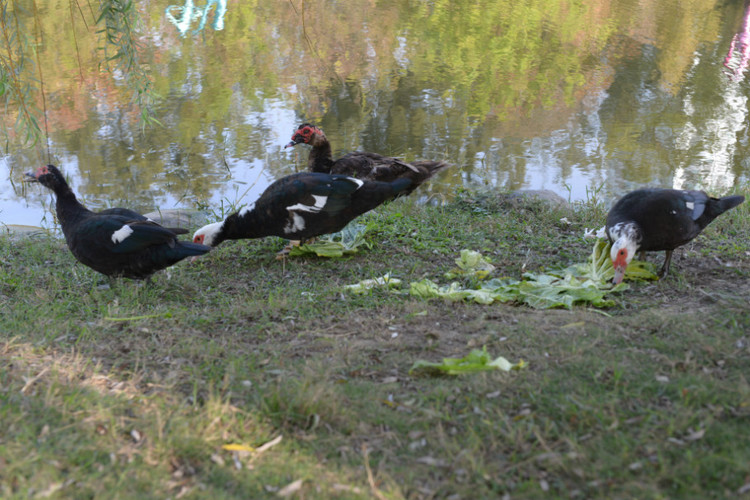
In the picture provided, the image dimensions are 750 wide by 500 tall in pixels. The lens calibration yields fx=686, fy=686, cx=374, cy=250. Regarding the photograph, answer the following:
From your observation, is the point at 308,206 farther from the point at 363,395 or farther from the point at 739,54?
the point at 739,54

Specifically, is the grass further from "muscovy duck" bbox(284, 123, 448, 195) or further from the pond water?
the pond water

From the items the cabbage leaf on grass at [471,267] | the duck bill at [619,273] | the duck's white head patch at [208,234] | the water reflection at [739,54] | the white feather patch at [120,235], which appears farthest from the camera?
the water reflection at [739,54]

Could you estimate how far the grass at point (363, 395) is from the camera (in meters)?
2.81

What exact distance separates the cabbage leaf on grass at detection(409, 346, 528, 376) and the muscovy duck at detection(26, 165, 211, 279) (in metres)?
2.49

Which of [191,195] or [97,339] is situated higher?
[97,339]

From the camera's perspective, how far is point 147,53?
14586 millimetres

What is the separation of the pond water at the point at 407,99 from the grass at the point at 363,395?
9.51 ft

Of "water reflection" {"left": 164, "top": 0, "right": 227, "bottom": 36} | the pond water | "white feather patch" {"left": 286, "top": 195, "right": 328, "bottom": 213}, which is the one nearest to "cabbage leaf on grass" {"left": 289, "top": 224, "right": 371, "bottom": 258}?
"white feather patch" {"left": 286, "top": 195, "right": 328, "bottom": 213}

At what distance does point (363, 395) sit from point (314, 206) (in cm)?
291

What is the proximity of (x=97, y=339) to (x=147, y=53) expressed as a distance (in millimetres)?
11753

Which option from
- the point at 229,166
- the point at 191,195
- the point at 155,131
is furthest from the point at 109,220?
the point at 155,131

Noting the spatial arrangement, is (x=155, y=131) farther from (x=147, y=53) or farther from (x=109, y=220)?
(x=109, y=220)

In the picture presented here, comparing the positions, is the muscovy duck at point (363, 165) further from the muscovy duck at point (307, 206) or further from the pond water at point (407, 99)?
the pond water at point (407, 99)

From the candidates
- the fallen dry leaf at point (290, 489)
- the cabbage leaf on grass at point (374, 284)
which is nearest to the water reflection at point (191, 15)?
the cabbage leaf on grass at point (374, 284)
